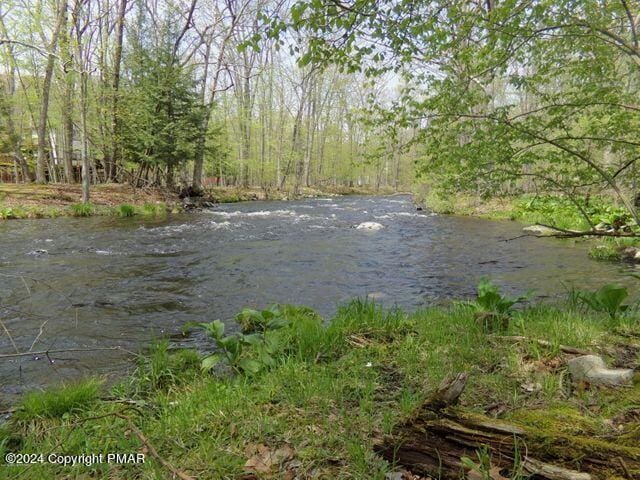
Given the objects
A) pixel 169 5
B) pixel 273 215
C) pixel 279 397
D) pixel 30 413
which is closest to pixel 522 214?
pixel 273 215

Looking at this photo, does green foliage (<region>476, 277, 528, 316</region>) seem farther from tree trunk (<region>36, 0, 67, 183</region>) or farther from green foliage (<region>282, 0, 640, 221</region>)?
tree trunk (<region>36, 0, 67, 183</region>)

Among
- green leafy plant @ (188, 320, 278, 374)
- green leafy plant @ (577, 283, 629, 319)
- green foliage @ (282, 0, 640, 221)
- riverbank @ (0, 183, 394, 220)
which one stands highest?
green foliage @ (282, 0, 640, 221)

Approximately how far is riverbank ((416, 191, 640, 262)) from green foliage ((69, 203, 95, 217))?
13723 millimetres

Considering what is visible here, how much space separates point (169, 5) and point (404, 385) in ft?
82.4

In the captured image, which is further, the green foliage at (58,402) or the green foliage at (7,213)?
the green foliage at (7,213)

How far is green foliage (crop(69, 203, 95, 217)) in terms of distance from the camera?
14.5m

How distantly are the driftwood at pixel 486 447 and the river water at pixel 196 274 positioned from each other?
250 cm

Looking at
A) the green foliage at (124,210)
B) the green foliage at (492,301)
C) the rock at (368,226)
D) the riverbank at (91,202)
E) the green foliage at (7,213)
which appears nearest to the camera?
the green foliage at (492,301)

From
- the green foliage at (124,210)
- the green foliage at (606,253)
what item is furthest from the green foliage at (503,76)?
the green foliage at (124,210)

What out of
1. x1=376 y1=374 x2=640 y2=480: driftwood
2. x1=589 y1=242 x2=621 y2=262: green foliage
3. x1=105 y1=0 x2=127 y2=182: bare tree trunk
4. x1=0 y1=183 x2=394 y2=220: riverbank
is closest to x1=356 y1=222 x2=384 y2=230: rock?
x1=589 y1=242 x2=621 y2=262: green foliage

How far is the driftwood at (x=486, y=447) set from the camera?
143 cm

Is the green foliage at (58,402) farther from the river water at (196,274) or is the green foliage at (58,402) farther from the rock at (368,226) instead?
the rock at (368,226)

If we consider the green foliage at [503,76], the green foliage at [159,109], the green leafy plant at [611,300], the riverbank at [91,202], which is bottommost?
the green leafy plant at [611,300]

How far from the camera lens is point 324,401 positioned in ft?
7.71
